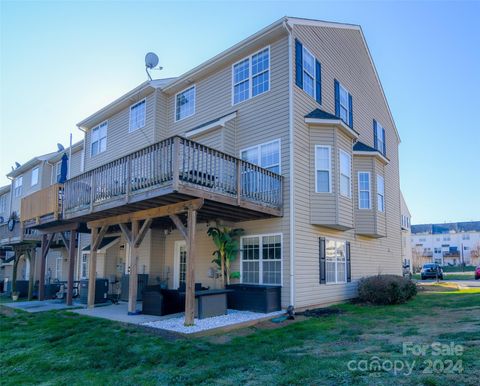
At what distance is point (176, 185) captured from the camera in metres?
8.79

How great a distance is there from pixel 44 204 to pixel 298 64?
35.3 feet

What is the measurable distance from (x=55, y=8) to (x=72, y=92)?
8.22 feet

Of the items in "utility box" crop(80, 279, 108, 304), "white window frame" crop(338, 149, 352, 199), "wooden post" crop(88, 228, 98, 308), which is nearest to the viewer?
"wooden post" crop(88, 228, 98, 308)

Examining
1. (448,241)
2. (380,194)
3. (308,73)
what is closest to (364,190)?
(380,194)

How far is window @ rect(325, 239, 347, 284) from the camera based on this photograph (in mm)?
13388

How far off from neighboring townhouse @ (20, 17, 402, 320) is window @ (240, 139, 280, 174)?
35mm

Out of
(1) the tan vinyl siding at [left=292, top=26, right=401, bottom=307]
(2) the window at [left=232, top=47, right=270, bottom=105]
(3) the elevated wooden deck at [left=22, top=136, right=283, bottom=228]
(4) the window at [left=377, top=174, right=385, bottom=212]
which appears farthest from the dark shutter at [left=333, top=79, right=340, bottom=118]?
(3) the elevated wooden deck at [left=22, top=136, right=283, bottom=228]

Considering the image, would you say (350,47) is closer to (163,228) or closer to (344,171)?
(344,171)

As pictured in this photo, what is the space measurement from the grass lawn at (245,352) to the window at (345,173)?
4549mm

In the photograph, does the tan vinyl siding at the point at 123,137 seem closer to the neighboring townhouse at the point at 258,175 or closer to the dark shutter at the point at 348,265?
the neighboring townhouse at the point at 258,175

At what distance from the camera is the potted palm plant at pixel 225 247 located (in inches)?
495

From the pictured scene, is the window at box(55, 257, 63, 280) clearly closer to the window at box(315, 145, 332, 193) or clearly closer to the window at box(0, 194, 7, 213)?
the window at box(0, 194, 7, 213)

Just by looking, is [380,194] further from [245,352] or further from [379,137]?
[245,352]

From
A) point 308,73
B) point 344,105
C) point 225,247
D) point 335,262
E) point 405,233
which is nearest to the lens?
point 225,247
